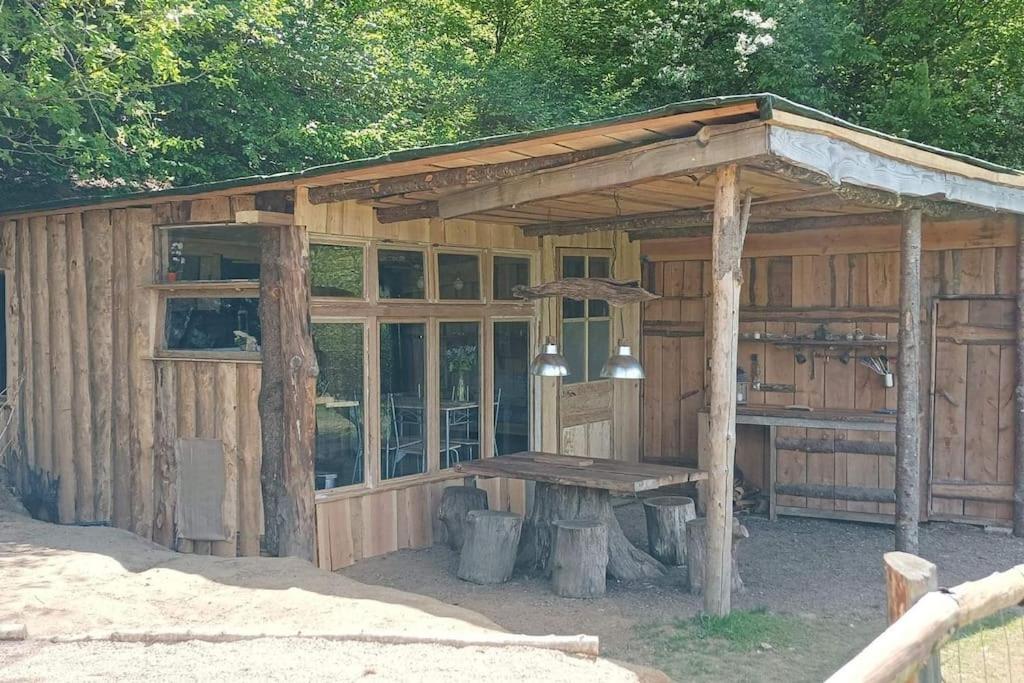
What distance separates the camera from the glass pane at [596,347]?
10062mm

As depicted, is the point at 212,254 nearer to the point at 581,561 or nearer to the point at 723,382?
the point at 581,561

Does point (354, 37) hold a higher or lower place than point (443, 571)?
higher

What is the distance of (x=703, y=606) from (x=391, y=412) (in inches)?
117

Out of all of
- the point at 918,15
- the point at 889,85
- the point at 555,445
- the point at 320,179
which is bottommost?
the point at 555,445

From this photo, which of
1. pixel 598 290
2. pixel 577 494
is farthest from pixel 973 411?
pixel 577 494

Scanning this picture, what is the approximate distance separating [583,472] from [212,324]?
3060 millimetres

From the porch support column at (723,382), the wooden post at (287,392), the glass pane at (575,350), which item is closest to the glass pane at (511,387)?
the glass pane at (575,350)

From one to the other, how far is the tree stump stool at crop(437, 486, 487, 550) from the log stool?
2.36 feet

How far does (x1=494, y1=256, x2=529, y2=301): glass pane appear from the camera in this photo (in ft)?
29.3

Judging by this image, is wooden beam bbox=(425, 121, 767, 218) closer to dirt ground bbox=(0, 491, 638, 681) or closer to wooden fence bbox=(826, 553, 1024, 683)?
wooden fence bbox=(826, 553, 1024, 683)

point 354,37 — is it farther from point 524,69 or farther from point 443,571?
point 443,571

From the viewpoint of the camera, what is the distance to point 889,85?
1327 cm

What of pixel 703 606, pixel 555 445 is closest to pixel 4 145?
pixel 555 445

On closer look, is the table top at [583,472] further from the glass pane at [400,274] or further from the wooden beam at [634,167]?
the wooden beam at [634,167]
